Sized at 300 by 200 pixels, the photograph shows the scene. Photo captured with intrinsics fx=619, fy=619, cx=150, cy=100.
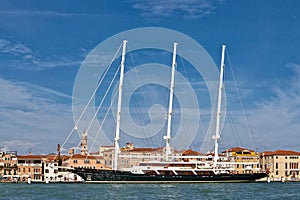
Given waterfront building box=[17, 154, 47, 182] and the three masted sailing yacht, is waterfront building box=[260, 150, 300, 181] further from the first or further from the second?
waterfront building box=[17, 154, 47, 182]

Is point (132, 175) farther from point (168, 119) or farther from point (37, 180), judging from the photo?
point (37, 180)

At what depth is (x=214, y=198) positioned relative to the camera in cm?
6319

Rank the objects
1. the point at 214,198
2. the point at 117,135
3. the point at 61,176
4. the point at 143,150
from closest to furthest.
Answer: the point at 214,198 → the point at 117,135 → the point at 61,176 → the point at 143,150

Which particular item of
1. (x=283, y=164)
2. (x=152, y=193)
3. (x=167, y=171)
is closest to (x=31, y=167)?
(x=167, y=171)

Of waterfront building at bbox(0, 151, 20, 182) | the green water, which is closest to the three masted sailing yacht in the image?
the green water

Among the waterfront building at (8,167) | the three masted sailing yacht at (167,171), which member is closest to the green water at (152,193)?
the three masted sailing yacht at (167,171)

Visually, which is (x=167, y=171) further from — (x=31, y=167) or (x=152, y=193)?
(x=31, y=167)

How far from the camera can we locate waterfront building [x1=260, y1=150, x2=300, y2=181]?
162000mm

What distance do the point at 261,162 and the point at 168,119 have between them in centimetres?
6939

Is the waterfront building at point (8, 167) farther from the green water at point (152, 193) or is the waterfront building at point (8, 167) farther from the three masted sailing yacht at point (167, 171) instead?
the green water at point (152, 193)

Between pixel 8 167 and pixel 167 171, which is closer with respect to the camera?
pixel 167 171

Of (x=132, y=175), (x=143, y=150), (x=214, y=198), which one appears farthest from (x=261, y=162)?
(x=214, y=198)

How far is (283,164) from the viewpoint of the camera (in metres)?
163

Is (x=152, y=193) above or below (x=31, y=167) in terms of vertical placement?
below
